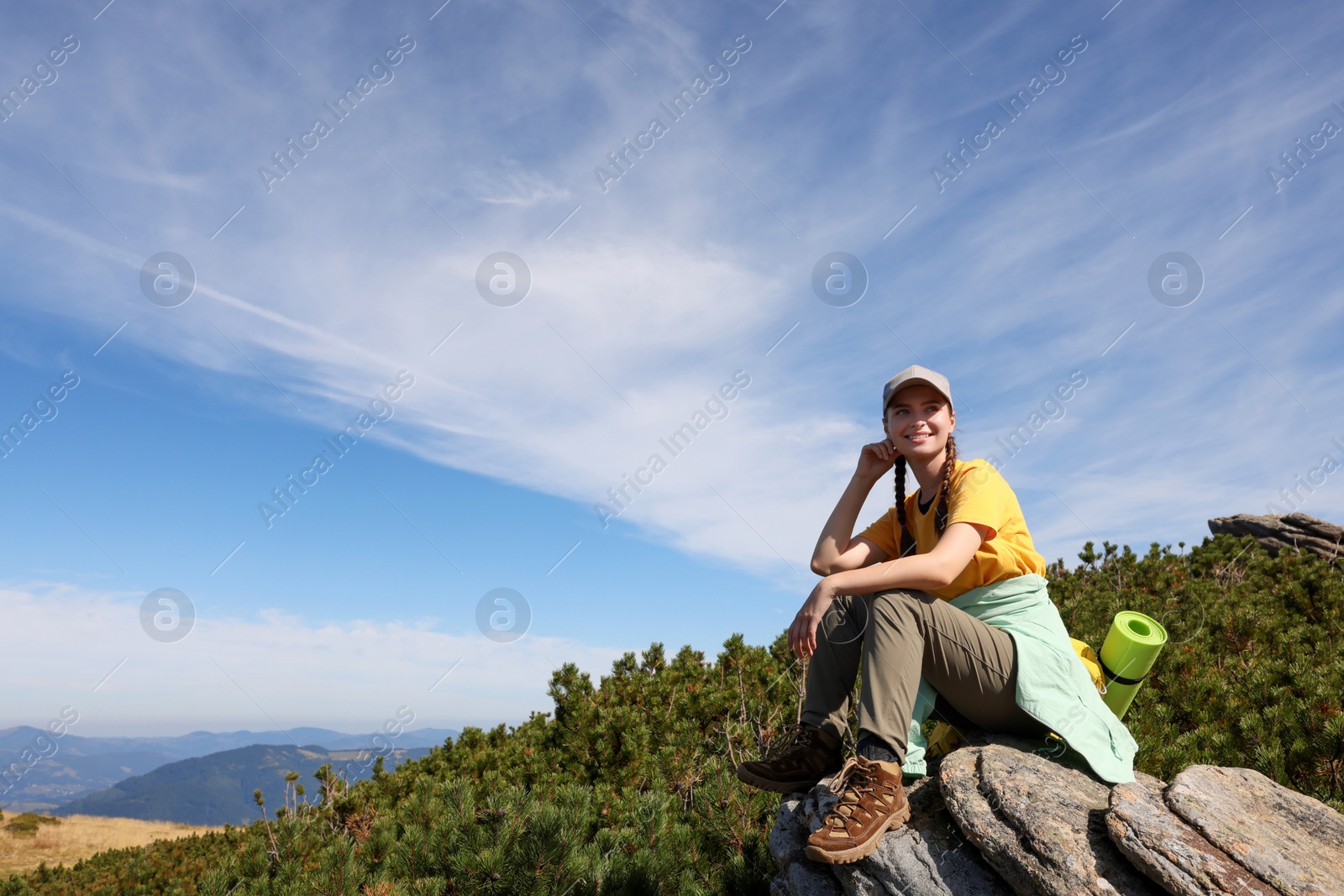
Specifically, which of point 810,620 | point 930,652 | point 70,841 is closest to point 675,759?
point 810,620

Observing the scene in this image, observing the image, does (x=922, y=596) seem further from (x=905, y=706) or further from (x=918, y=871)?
(x=918, y=871)

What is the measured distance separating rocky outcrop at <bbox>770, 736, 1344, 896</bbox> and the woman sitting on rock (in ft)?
0.52

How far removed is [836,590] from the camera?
2.96 m

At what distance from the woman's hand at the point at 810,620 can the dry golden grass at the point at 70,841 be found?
2303 cm

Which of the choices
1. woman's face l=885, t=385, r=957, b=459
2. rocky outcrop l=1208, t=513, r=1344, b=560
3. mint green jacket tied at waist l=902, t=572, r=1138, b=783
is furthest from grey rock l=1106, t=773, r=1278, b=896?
rocky outcrop l=1208, t=513, r=1344, b=560

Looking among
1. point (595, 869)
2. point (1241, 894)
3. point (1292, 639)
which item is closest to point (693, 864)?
point (595, 869)

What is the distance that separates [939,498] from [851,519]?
1.56ft

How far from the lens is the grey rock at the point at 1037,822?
2357 millimetres

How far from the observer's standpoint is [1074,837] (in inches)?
97.1

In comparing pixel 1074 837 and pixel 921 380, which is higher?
pixel 921 380

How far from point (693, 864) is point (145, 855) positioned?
41.0ft

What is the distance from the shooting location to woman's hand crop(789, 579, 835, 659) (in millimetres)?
2996

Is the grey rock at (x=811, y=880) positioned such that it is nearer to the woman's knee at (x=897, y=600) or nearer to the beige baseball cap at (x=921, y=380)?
the woman's knee at (x=897, y=600)

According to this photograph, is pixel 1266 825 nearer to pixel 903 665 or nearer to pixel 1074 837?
pixel 1074 837
